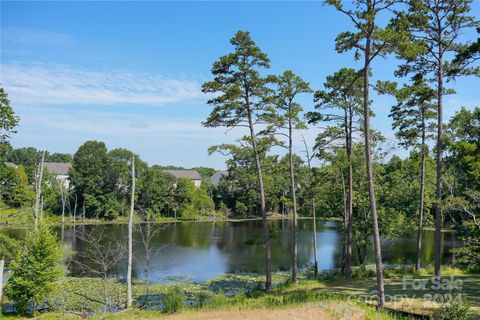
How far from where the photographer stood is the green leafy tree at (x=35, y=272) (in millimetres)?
15328

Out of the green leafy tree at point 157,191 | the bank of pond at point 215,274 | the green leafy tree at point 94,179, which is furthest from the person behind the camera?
the green leafy tree at point 157,191

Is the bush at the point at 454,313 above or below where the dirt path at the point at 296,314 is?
above

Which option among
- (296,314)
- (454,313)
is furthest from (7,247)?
(454,313)

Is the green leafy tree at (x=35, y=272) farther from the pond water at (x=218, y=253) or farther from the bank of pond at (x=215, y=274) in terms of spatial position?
the pond water at (x=218, y=253)

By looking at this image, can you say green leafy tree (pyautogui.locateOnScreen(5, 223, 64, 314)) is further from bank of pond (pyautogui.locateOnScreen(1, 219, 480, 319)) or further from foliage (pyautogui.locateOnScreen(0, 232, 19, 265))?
foliage (pyautogui.locateOnScreen(0, 232, 19, 265))

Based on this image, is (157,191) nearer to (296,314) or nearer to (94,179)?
(94,179)

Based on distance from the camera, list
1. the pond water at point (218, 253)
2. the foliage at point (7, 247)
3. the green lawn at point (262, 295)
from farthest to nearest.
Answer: the pond water at point (218, 253) < the foliage at point (7, 247) < the green lawn at point (262, 295)

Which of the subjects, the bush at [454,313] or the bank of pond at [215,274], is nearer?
the bush at [454,313]

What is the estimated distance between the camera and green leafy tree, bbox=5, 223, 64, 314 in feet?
50.3

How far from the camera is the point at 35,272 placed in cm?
1548

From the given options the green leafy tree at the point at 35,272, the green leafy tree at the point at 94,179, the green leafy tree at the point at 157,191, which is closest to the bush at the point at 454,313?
the green leafy tree at the point at 35,272

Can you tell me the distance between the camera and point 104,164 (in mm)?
63844

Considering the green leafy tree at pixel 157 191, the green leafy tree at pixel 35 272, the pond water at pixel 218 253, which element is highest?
the green leafy tree at pixel 157 191

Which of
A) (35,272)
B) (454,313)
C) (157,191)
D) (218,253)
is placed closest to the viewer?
(454,313)
